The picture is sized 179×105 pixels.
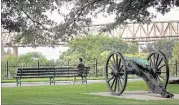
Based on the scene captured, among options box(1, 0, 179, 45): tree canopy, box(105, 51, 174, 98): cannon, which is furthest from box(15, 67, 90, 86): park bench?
box(105, 51, 174, 98): cannon

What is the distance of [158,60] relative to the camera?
13.5 meters

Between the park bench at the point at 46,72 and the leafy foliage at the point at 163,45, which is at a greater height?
the leafy foliage at the point at 163,45

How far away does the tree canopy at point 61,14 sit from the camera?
1513cm

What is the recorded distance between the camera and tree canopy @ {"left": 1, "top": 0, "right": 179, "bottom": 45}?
596 inches

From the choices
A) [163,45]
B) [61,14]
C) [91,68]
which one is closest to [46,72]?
[61,14]

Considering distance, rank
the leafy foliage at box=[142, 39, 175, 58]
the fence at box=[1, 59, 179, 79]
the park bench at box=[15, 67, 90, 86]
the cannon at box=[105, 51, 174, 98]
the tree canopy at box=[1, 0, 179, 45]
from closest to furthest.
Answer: the cannon at box=[105, 51, 174, 98] < the tree canopy at box=[1, 0, 179, 45] < the park bench at box=[15, 67, 90, 86] < the fence at box=[1, 59, 179, 79] < the leafy foliage at box=[142, 39, 175, 58]

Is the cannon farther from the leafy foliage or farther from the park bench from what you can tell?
the leafy foliage

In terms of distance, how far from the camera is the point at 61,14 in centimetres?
1934

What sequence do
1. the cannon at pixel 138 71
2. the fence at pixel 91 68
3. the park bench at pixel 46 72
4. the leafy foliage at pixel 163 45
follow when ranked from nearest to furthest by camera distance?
the cannon at pixel 138 71, the park bench at pixel 46 72, the fence at pixel 91 68, the leafy foliage at pixel 163 45

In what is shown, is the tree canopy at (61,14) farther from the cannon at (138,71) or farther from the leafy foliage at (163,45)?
the leafy foliage at (163,45)

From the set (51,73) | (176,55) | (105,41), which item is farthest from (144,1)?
(105,41)

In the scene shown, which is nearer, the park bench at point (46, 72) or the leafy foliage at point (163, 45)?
the park bench at point (46, 72)

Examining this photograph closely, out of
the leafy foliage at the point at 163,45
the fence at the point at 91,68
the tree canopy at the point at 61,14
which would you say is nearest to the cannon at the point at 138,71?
the tree canopy at the point at 61,14

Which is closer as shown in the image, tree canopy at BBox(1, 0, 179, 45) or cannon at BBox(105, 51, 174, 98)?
cannon at BBox(105, 51, 174, 98)
